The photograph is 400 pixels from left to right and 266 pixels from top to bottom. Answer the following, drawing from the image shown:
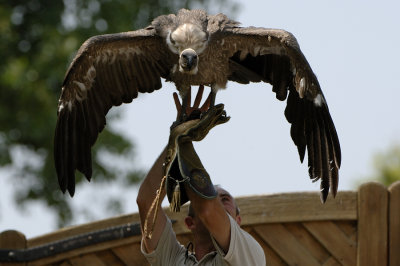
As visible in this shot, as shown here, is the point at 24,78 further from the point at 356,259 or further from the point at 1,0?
the point at 356,259

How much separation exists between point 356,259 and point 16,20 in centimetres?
1274

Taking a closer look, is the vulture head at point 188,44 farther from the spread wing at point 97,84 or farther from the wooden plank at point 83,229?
the wooden plank at point 83,229

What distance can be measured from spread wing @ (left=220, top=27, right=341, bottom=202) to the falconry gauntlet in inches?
34.4

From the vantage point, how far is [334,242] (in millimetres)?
6992

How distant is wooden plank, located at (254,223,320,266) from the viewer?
22.9 ft

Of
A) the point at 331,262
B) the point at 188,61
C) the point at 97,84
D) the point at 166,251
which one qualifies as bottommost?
the point at 331,262

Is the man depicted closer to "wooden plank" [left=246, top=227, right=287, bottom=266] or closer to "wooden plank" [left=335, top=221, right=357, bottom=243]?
"wooden plank" [left=246, top=227, right=287, bottom=266]

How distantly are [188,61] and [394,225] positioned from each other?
1855 millimetres

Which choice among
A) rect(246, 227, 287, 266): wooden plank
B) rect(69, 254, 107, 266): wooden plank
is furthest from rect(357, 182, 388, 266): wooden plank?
rect(69, 254, 107, 266): wooden plank

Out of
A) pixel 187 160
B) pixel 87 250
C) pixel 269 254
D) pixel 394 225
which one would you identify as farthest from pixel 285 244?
pixel 187 160

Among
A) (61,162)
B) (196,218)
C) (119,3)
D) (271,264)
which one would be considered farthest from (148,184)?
(119,3)

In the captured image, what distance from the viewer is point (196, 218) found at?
6004 mm

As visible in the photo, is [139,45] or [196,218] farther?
[139,45]

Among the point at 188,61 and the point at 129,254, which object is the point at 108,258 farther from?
the point at 188,61
